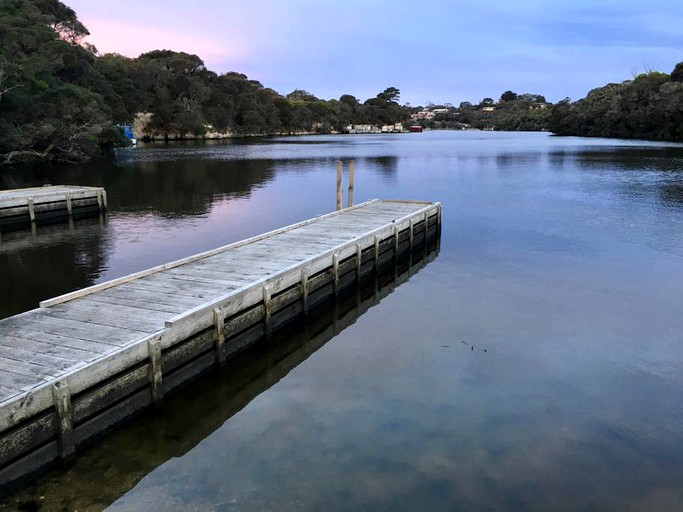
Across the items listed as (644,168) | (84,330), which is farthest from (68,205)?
Answer: (644,168)

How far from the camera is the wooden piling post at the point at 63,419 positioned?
22.7 feet

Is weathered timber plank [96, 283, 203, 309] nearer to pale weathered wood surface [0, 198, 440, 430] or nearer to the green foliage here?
pale weathered wood surface [0, 198, 440, 430]

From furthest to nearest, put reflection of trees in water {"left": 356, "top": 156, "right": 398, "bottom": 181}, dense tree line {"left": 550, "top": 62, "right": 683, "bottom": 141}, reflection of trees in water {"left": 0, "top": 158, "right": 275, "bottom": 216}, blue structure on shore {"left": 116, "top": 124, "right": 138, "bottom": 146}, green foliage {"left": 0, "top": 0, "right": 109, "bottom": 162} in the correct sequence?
dense tree line {"left": 550, "top": 62, "right": 683, "bottom": 141} < blue structure on shore {"left": 116, "top": 124, "right": 138, "bottom": 146} < reflection of trees in water {"left": 356, "top": 156, "right": 398, "bottom": 181} < green foliage {"left": 0, "top": 0, "right": 109, "bottom": 162} < reflection of trees in water {"left": 0, "top": 158, "right": 275, "bottom": 216}

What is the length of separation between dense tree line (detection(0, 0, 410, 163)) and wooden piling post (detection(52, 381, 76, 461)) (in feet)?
129

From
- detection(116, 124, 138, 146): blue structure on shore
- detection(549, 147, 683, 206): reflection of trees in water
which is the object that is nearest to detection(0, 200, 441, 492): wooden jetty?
detection(549, 147, 683, 206): reflection of trees in water

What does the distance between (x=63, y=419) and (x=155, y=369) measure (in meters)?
1.62

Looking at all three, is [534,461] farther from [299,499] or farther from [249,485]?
[249,485]

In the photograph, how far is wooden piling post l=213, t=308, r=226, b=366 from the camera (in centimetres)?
A: 973

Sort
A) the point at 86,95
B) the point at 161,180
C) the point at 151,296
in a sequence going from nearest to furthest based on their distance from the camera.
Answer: the point at 151,296 → the point at 161,180 → the point at 86,95

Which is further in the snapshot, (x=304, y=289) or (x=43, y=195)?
(x=43, y=195)

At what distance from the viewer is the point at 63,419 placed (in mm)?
7047

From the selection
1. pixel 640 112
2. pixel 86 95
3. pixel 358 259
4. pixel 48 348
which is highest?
pixel 640 112

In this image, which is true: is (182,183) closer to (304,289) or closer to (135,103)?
(304,289)

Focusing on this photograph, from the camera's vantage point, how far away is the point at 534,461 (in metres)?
7.80
